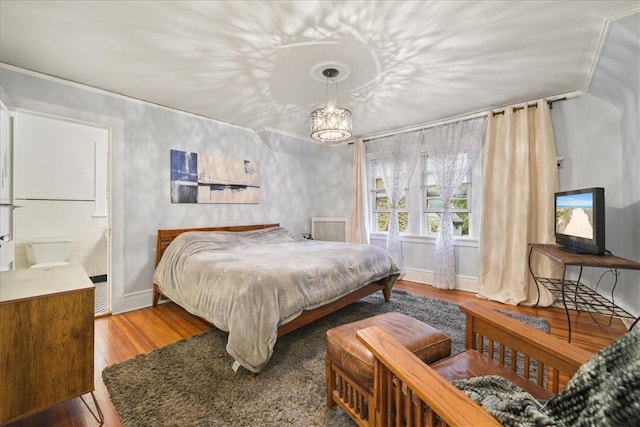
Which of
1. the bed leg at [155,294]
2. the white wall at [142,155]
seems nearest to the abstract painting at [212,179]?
the white wall at [142,155]

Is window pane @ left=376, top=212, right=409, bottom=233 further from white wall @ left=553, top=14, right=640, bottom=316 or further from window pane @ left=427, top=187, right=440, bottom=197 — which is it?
white wall @ left=553, top=14, right=640, bottom=316

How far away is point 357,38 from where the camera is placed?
6.85ft

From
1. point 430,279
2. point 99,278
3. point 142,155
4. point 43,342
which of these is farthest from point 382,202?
point 99,278

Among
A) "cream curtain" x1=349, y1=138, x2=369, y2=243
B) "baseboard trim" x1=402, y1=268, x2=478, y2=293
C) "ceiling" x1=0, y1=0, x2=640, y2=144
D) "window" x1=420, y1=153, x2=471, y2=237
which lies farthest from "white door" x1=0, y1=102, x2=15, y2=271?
"window" x1=420, y1=153, x2=471, y2=237

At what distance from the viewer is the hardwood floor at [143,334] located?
5.04 feet

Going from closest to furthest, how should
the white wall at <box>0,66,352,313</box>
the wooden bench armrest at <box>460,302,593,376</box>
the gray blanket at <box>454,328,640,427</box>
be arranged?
the gray blanket at <box>454,328,640,427</box>, the wooden bench armrest at <box>460,302,593,376</box>, the white wall at <box>0,66,352,313</box>

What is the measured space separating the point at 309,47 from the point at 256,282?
6.26ft

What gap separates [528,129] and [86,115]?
16.6ft

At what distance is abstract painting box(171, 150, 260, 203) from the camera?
11.5 ft

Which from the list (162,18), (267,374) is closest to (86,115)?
(162,18)

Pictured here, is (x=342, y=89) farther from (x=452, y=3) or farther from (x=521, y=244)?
(x=521, y=244)

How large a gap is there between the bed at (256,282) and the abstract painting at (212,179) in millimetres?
500

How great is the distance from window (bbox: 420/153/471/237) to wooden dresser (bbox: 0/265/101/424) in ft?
13.5

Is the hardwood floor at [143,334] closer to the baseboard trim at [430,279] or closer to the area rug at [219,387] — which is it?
the area rug at [219,387]
